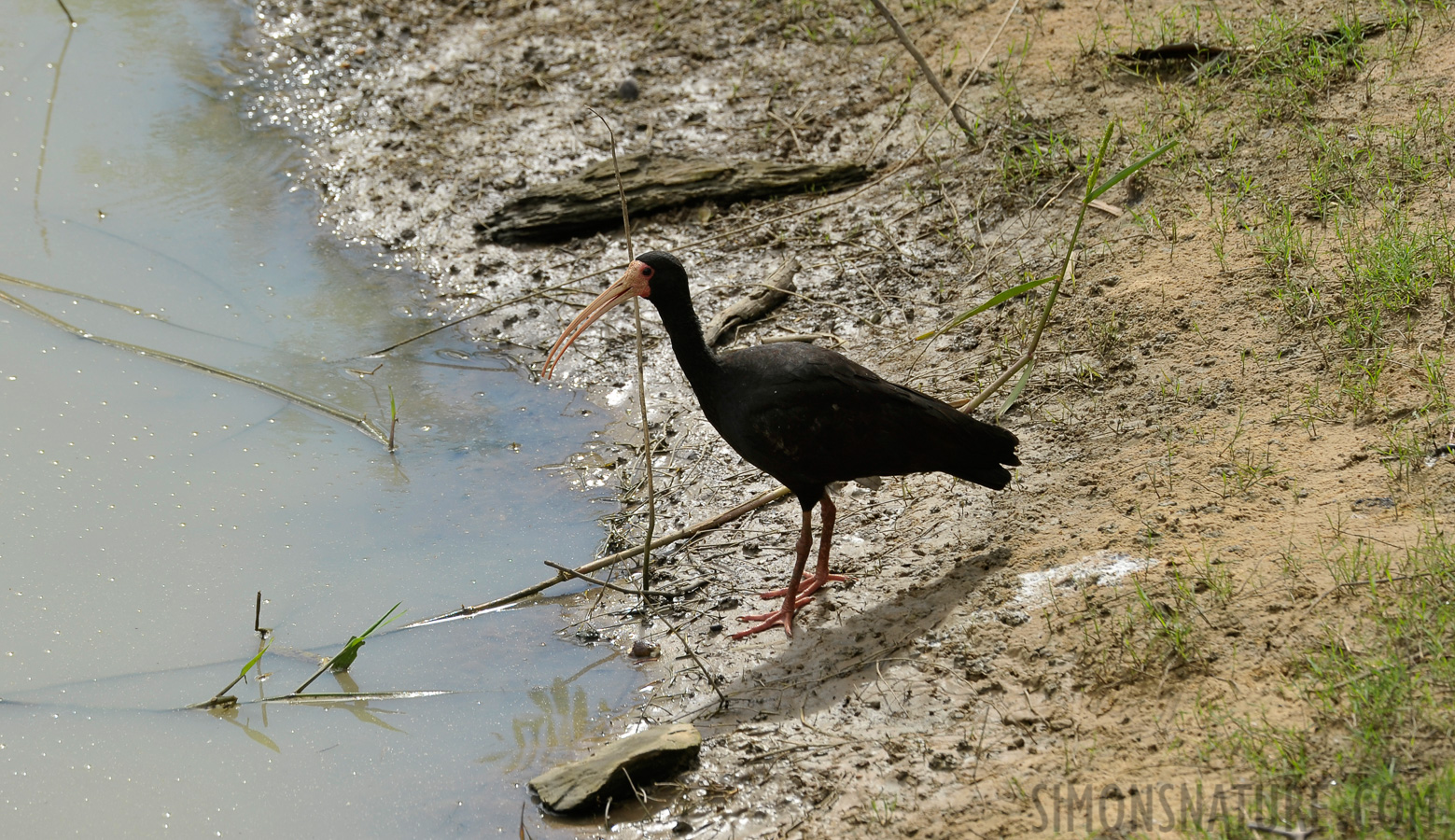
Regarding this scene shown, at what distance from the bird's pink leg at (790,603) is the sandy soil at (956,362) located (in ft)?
0.27

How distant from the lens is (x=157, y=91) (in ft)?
28.2

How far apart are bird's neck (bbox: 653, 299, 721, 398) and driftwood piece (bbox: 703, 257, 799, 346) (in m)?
1.41

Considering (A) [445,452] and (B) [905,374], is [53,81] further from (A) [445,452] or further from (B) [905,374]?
(B) [905,374]

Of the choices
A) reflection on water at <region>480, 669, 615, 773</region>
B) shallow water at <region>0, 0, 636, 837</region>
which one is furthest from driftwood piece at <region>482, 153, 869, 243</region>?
reflection on water at <region>480, 669, 615, 773</region>

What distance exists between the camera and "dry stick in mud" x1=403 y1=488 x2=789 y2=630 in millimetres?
4715

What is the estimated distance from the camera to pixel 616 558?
4.85 m

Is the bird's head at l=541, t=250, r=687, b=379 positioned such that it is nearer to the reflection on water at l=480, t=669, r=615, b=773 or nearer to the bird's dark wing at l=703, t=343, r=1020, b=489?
the bird's dark wing at l=703, t=343, r=1020, b=489

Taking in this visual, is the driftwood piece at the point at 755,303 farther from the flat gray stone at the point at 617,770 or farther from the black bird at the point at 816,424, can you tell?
the flat gray stone at the point at 617,770

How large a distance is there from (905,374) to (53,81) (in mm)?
7127

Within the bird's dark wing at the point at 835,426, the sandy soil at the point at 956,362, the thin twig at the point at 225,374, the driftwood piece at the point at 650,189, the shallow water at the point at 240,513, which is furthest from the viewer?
the driftwood piece at the point at 650,189

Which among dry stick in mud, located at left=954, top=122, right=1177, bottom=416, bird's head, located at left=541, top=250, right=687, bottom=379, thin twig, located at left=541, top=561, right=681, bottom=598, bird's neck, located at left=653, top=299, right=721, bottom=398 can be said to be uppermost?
bird's head, located at left=541, top=250, right=687, bottom=379

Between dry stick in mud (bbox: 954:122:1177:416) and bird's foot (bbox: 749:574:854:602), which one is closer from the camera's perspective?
dry stick in mud (bbox: 954:122:1177:416)

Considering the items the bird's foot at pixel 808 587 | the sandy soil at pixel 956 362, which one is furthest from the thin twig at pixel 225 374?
the bird's foot at pixel 808 587

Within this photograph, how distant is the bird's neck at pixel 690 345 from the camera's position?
451cm
